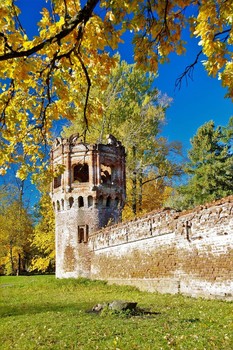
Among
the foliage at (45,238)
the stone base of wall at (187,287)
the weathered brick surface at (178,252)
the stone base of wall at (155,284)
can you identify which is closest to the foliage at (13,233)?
the foliage at (45,238)

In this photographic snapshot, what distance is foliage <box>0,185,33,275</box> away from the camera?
41.6m

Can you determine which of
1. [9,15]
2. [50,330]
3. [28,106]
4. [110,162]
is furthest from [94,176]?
[9,15]

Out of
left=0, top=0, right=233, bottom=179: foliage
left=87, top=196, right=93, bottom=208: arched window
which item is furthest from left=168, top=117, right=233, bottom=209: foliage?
left=0, top=0, right=233, bottom=179: foliage

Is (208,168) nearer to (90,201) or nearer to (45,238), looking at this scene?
(90,201)

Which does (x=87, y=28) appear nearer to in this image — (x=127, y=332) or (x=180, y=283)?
(x=127, y=332)

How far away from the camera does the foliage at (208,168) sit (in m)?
28.2

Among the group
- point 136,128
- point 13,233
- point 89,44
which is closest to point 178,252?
point 89,44

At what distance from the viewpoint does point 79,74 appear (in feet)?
21.2

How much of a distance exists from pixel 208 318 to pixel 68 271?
59.7ft

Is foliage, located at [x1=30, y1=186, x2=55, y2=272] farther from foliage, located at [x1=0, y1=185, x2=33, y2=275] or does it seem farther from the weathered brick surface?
the weathered brick surface

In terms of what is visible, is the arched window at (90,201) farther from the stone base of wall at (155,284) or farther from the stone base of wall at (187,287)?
the stone base of wall at (187,287)

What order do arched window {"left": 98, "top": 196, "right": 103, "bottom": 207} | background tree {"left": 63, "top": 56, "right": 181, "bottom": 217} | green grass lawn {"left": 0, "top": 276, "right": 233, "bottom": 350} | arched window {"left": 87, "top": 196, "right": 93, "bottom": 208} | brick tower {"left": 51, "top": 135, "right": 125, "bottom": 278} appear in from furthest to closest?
background tree {"left": 63, "top": 56, "right": 181, "bottom": 217} → arched window {"left": 98, "top": 196, "right": 103, "bottom": 207} → arched window {"left": 87, "top": 196, "right": 93, "bottom": 208} → brick tower {"left": 51, "top": 135, "right": 125, "bottom": 278} → green grass lawn {"left": 0, "top": 276, "right": 233, "bottom": 350}

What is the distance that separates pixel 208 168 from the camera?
2820 centimetres

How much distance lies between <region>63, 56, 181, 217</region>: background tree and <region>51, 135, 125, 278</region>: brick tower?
4471 mm
